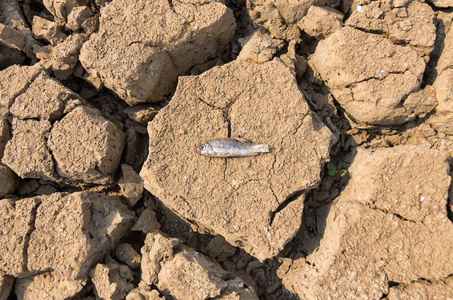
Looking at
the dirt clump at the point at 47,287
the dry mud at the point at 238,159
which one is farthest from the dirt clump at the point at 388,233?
the dirt clump at the point at 47,287

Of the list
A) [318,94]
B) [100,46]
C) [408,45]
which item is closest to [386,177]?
[318,94]

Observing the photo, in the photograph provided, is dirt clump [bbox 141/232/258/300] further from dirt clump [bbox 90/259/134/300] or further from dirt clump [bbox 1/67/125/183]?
dirt clump [bbox 1/67/125/183]

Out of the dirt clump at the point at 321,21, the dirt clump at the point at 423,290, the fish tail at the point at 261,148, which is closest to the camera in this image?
the dirt clump at the point at 423,290

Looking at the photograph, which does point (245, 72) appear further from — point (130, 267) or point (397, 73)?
point (130, 267)

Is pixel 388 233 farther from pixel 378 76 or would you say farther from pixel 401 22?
pixel 401 22

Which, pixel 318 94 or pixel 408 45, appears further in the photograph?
pixel 318 94

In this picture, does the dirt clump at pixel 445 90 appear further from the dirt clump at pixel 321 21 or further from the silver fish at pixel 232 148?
the silver fish at pixel 232 148
